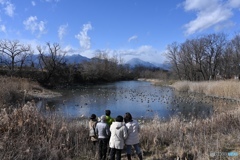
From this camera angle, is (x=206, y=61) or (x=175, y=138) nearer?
(x=175, y=138)

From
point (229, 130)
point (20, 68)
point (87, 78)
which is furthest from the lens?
point (87, 78)

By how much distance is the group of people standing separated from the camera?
6.61 meters

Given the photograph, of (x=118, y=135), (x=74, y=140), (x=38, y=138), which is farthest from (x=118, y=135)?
(x=38, y=138)

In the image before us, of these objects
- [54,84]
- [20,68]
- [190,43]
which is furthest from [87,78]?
[190,43]

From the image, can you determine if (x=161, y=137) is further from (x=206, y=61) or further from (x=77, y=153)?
(x=206, y=61)

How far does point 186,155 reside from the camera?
6.95m

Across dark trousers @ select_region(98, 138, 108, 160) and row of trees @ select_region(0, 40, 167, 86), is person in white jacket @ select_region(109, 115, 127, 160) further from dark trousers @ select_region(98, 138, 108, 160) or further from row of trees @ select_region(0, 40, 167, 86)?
row of trees @ select_region(0, 40, 167, 86)

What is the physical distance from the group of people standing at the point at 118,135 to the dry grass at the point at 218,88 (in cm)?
1779

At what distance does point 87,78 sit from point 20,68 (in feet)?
60.5

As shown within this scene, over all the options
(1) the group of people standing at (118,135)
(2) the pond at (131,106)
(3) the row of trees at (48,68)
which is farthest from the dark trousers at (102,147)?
(3) the row of trees at (48,68)

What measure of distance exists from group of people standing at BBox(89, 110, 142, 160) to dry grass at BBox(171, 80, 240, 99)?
17793mm

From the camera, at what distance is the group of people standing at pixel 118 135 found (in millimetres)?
6605

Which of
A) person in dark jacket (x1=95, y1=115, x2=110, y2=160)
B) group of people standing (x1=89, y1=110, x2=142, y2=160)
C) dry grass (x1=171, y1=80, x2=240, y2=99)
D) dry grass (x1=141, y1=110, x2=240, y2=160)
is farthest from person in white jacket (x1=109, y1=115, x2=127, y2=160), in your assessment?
dry grass (x1=171, y1=80, x2=240, y2=99)

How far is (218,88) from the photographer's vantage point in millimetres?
27188
